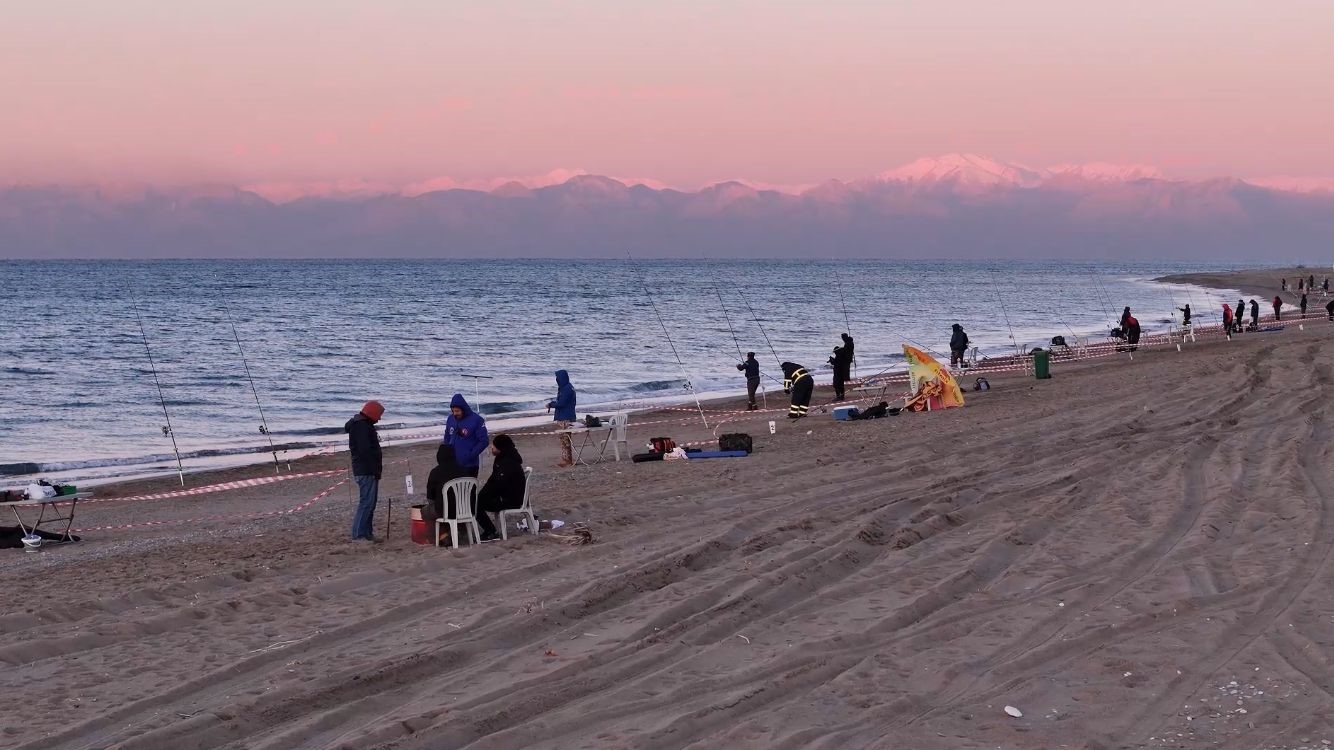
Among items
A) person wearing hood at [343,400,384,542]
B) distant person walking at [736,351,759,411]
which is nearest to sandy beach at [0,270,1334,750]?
person wearing hood at [343,400,384,542]

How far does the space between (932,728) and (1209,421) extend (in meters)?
11.0

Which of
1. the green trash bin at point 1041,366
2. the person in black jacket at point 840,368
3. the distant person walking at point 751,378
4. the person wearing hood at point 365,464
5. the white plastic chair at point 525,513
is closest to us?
the white plastic chair at point 525,513

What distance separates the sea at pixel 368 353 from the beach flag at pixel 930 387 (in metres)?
5.63

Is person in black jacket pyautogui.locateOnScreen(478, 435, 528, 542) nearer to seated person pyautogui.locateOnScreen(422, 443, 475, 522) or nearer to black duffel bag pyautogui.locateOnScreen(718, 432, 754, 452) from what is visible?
seated person pyautogui.locateOnScreen(422, 443, 475, 522)

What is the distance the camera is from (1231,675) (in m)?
5.92

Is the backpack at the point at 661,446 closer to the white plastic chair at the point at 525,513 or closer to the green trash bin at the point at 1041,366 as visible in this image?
the white plastic chair at the point at 525,513

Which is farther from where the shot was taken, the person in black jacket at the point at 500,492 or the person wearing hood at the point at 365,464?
the person wearing hood at the point at 365,464

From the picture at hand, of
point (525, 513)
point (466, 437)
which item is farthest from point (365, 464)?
point (525, 513)

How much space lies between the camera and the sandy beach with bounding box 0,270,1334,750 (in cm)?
559

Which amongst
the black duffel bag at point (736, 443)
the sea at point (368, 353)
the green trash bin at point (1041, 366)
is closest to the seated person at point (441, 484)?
the black duffel bag at point (736, 443)

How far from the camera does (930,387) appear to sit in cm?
1944

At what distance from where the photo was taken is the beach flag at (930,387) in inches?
760

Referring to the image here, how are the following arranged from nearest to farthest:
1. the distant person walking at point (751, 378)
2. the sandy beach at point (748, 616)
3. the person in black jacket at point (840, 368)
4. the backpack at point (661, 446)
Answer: the sandy beach at point (748, 616) → the backpack at point (661, 446) → the person in black jacket at point (840, 368) → the distant person walking at point (751, 378)

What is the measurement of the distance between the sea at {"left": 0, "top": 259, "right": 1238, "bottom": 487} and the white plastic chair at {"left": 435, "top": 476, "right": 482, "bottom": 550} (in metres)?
9.06
